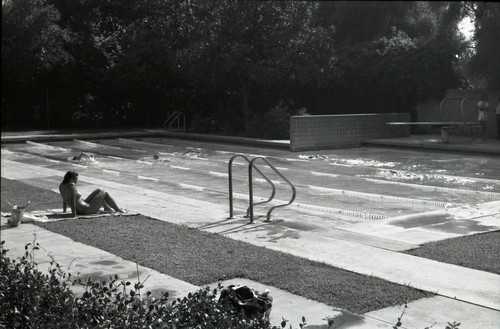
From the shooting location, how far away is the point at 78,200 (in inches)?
468

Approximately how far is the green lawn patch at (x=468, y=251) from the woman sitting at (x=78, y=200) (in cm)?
536

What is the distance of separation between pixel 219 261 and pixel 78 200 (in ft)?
13.3

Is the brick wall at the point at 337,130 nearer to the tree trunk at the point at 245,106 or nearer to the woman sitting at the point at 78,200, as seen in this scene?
the tree trunk at the point at 245,106

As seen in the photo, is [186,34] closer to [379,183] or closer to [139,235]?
[379,183]

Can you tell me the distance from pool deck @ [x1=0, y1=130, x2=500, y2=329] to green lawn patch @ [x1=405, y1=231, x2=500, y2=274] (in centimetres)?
19

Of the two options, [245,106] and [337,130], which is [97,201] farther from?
[245,106]

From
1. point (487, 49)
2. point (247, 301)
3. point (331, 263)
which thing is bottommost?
point (331, 263)

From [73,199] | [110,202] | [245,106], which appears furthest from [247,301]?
[245,106]

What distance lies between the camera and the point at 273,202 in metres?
13.6

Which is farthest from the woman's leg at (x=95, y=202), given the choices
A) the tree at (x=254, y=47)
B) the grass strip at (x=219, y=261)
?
the tree at (x=254, y=47)

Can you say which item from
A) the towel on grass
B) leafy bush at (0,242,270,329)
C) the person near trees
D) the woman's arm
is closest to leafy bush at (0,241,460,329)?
leafy bush at (0,242,270,329)

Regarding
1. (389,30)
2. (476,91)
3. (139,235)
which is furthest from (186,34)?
(139,235)

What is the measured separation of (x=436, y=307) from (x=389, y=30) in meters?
26.9

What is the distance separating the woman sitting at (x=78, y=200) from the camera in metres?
11.6
